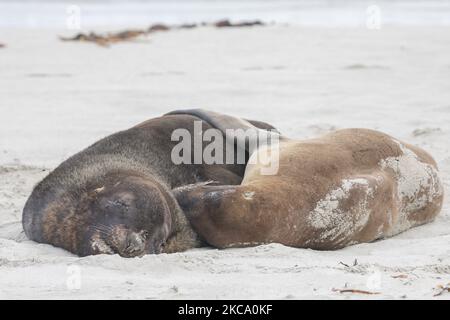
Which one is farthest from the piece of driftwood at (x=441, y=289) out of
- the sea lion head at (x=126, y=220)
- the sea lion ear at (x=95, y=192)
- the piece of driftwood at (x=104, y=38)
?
the piece of driftwood at (x=104, y=38)

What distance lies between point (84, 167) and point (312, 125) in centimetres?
381

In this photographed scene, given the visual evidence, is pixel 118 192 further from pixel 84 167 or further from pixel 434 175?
pixel 434 175

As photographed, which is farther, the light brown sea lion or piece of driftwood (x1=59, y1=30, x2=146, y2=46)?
piece of driftwood (x1=59, y1=30, x2=146, y2=46)

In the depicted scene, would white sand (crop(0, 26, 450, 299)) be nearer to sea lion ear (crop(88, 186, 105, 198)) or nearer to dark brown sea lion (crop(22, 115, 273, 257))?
dark brown sea lion (crop(22, 115, 273, 257))

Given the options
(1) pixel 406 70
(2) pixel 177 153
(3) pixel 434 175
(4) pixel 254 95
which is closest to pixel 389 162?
(3) pixel 434 175

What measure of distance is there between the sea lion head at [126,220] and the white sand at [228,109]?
123 mm

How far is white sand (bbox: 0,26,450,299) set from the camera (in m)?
4.26

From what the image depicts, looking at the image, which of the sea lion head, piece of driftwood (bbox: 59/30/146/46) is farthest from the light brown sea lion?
piece of driftwood (bbox: 59/30/146/46)

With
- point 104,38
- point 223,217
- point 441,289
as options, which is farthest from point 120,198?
point 104,38

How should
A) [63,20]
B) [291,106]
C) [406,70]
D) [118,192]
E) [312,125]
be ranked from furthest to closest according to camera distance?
[63,20] → [406,70] → [291,106] → [312,125] → [118,192]

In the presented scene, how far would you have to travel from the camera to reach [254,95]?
1048 cm

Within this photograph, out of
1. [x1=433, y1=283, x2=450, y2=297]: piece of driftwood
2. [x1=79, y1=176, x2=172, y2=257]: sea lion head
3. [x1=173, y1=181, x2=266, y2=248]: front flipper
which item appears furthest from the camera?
[x1=173, y1=181, x2=266, y2=248]: front flipper

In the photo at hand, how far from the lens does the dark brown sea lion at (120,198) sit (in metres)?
4.60

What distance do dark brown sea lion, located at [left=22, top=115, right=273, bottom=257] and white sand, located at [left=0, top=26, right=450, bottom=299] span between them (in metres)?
0.12
